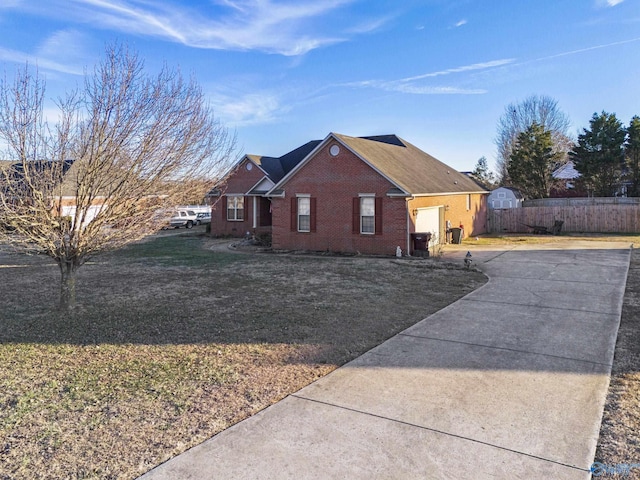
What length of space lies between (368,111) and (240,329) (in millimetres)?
18762

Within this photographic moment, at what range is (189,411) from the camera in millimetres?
4527

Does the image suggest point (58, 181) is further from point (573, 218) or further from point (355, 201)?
point (573, 218)

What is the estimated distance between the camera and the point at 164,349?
255 inches

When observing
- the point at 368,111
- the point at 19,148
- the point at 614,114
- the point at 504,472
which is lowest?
the point at 504,472

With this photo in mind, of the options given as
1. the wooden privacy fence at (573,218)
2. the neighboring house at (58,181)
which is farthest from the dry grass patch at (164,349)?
the wooden privacy fence at (573,218)

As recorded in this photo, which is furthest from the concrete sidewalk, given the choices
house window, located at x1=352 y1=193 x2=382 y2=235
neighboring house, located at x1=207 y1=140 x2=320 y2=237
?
neighboring house, located at x1=207 y1=140 x2=320 y2=237

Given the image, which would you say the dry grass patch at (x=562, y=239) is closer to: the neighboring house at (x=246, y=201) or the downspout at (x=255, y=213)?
the neighboring house at (x=246, y=201)

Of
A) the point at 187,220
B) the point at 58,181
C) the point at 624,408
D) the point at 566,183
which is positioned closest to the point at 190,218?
the point at 187,220

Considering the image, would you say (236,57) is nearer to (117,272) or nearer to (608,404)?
(117,272)

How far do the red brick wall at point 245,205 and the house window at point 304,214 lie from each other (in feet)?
24.6

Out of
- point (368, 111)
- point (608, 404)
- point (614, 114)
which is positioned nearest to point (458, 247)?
point (368, 111)

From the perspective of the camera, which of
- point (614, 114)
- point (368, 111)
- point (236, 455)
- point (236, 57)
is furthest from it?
point (614, 114)

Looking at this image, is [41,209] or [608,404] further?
[41,209]

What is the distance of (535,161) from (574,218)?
10.7m
